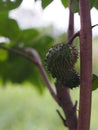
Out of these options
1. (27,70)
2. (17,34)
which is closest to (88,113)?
(17,34)

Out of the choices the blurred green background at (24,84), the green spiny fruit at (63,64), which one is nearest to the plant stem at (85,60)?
the green spiny fruit at (63,64)

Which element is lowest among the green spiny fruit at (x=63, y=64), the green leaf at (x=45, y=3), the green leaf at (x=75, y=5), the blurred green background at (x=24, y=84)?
the blurred green background at (x=24, y=84)

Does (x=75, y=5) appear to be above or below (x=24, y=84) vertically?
above

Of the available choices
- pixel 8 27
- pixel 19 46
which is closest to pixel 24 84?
pixel 19 46

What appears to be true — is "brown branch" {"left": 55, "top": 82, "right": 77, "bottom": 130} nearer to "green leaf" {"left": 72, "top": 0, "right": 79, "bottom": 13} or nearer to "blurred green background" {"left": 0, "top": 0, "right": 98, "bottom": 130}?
"blurred green background" {"left": 0, "top": 0, "right": 98, "bottom": 130}

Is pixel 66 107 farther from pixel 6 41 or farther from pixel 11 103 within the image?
pixel 11 103

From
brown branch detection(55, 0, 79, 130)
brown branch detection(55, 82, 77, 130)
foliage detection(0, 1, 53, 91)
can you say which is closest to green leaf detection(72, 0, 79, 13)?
brown branch detection(55, 0, 79, 130)

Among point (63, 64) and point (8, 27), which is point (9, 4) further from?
point (8, 27)

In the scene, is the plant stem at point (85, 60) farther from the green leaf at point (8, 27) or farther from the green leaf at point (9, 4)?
the green leaf at point (8, 27)
